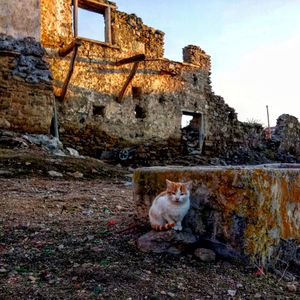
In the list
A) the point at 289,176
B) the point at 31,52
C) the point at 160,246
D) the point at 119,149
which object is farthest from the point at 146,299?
the point at 119,149

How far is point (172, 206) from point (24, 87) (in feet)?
22.6

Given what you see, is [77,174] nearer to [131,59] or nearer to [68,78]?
[68,78]

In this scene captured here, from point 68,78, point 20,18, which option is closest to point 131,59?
point 68,78

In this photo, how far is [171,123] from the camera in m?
12.6

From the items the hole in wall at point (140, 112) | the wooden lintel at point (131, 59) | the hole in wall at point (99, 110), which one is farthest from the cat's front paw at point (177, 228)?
the hole in wall at point (140, 112)

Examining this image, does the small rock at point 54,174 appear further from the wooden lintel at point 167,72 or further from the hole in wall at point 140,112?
the wooden lintel at point 167,72

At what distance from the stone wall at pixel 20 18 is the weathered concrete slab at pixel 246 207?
24.2ft

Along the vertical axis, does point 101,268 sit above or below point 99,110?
below

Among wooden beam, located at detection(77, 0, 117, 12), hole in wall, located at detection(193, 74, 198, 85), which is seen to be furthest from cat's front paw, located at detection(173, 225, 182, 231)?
hole in wall, located at detection(193, 74, 198, 85)

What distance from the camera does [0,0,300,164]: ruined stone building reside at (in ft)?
27.8

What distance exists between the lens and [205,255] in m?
2.41

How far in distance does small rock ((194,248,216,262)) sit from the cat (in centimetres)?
19

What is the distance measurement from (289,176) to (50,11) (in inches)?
360

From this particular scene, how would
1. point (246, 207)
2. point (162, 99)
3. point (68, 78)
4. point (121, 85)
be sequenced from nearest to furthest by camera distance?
1. point (246, 207)
2. point (68, 78)
3. point (121, 85)
4. point (162, 99)
